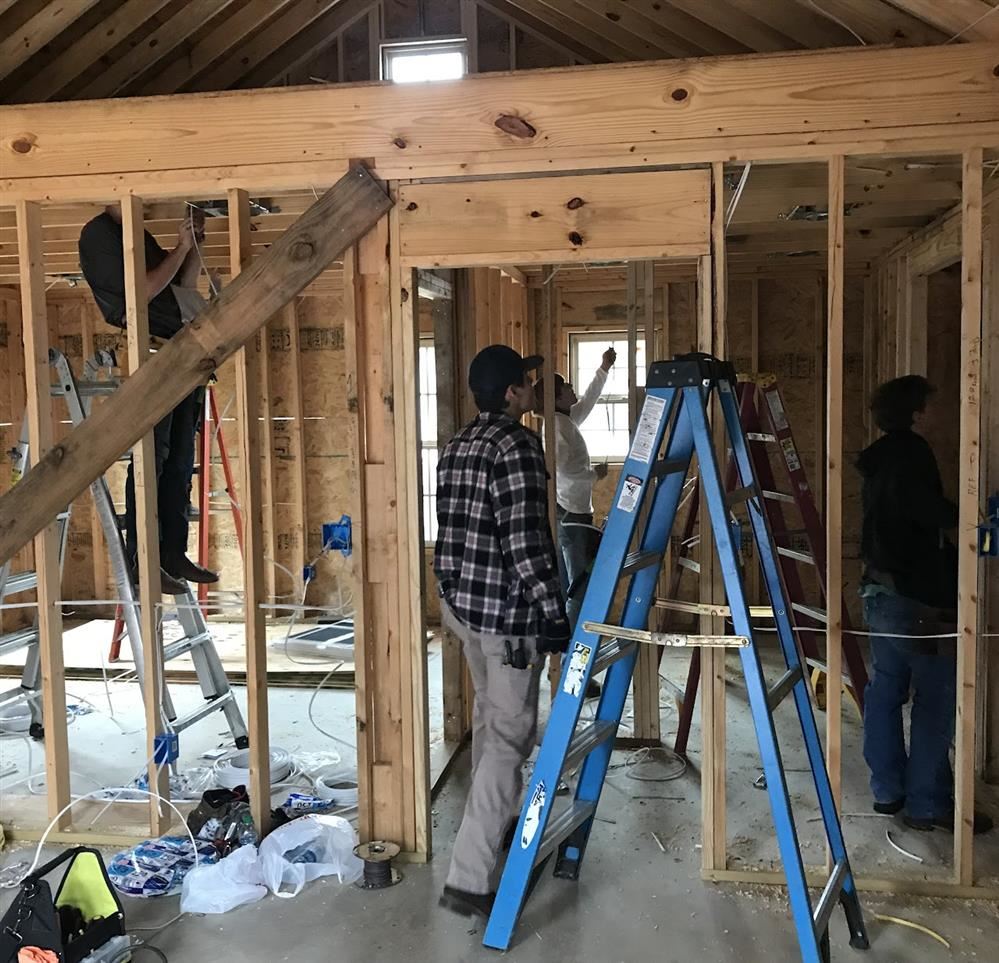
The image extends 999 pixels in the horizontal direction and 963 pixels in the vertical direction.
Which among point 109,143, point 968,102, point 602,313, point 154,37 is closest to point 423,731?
point 109,143

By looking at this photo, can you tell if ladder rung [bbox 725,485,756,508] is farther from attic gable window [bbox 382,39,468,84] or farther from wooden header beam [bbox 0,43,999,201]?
attic gable window [bbox 382,39,468,84]

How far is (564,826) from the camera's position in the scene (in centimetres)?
268

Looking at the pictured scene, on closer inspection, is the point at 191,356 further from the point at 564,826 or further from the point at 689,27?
the point at 689,27

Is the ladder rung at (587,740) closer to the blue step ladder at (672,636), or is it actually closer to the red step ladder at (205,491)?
the blue step ladder at (672,636)

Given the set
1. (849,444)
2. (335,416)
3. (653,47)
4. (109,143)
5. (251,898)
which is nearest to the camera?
(251,898)

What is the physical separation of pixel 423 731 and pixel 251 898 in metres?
0.75

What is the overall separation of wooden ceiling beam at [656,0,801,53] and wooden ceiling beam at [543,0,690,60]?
50 centimetres

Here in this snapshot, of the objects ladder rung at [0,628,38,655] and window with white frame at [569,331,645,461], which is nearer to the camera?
ladder rung at [0,628,38,655]

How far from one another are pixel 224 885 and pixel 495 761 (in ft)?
3.31

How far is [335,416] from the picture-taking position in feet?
22.8

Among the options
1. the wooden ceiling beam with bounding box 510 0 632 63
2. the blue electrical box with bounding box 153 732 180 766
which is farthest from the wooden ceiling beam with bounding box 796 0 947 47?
the blue electrical box with bounding box 153 732 180 766

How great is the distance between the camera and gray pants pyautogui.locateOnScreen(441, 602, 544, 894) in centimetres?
264

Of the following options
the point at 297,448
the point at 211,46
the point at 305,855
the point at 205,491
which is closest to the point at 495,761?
the point at 305,855

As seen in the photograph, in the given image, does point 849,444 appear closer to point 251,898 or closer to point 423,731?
point 423,731
